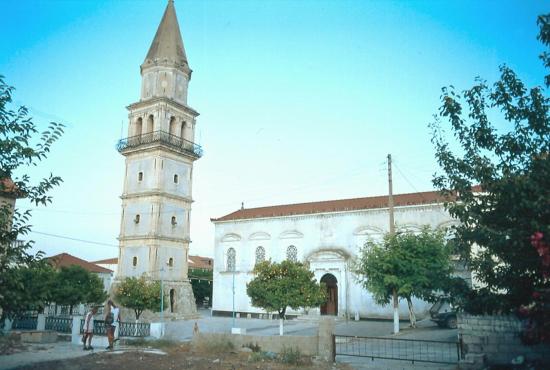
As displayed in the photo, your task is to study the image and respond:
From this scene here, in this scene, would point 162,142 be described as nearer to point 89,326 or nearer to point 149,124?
point 149,124

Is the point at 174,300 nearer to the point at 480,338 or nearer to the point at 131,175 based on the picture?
the point at 131,175

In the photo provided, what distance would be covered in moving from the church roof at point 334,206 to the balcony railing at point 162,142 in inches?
268

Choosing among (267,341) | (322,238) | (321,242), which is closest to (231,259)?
(321,242)

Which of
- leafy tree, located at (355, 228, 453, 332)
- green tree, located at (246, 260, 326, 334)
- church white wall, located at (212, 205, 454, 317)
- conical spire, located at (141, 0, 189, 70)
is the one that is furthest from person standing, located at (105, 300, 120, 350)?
conical spire, located at (141, 0, 189, 70)

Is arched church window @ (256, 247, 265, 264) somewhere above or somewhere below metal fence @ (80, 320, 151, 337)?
above

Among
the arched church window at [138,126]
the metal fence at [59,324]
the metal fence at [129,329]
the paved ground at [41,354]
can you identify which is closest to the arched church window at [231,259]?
the arched church window at [138,126]

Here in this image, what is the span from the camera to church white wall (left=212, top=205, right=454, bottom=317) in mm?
29172

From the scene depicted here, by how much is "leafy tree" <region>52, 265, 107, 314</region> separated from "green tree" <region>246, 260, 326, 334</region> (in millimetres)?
12292

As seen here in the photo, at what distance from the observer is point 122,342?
17.2 m

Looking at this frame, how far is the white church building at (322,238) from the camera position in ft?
95.9

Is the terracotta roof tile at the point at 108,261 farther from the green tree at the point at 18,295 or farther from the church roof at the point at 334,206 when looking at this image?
the green tree at the point at 18,295

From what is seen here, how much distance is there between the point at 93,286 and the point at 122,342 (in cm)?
1206

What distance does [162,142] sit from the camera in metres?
32.5

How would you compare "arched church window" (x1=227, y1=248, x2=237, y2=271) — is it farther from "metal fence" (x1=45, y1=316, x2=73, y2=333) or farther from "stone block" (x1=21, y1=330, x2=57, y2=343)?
"stone block" (x1=21, y1=330, x2=57, y2=343)
